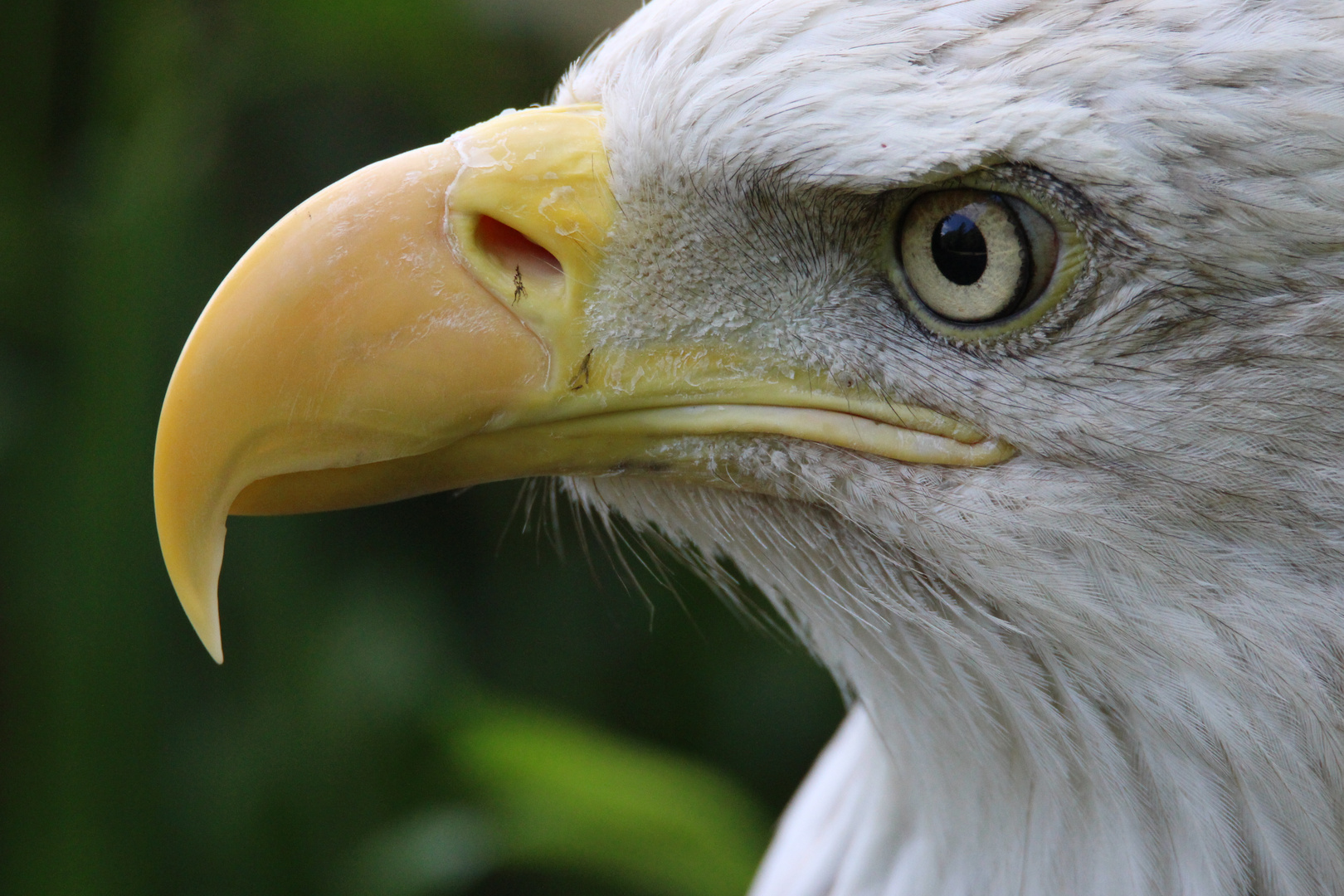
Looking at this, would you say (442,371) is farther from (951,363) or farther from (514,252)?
(951,363)

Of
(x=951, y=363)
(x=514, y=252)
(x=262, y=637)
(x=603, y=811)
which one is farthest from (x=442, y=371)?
(x=262, y=637)

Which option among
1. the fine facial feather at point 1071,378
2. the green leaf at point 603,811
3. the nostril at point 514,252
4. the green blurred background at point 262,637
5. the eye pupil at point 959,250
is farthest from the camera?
the green blurred background at point 262,637

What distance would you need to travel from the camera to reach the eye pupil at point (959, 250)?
1.32 meters

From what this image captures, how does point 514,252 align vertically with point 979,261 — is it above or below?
above

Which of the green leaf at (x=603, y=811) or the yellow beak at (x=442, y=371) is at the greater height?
the yellow beak at (x=442, y=371)

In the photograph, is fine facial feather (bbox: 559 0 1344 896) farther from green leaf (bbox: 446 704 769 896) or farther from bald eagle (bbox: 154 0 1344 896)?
green leaf (bbox: 446 704 769 896)

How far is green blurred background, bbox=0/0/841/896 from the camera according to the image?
304 centimetres

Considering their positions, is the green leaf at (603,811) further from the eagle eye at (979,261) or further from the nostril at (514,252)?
the eagle eye at (979,261)

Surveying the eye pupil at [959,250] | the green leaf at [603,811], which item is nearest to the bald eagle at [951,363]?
the eye pupil at [959,250]

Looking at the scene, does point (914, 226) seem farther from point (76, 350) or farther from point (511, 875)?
point (511, 875)

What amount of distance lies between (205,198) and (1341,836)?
3.01 meters

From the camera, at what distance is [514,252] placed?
147 centimetres

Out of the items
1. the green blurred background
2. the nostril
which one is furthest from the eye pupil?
the green blurred background

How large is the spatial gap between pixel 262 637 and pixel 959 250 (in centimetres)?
250
